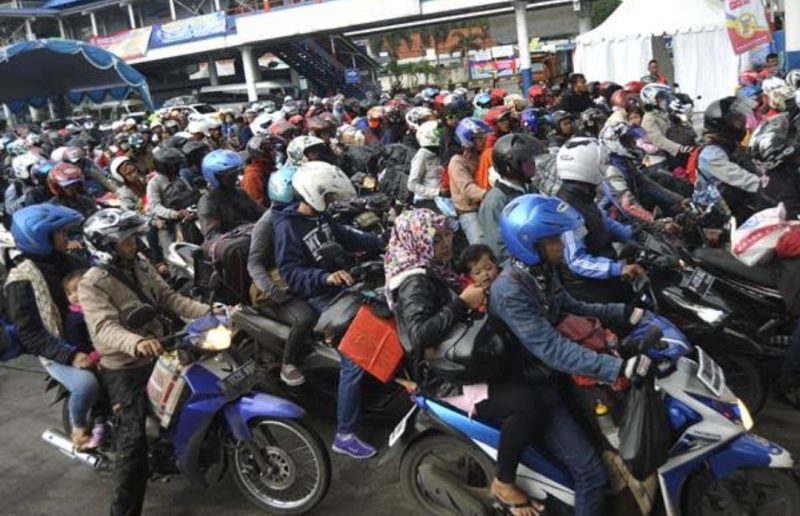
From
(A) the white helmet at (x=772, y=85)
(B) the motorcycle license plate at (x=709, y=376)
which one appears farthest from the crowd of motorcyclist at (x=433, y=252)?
(A) the white helmet at (x=772, y=85)

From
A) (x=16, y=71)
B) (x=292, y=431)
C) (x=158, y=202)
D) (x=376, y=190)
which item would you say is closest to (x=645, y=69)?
(x=376, y=190)

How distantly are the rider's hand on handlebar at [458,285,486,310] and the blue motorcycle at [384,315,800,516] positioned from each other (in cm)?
52

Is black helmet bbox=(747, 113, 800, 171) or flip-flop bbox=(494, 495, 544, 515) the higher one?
black helmet bbox=(747, 113, 800, 171)

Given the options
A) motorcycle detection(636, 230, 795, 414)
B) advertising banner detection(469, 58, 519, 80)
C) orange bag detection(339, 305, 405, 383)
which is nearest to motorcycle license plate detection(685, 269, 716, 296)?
motorcycle detection(636, 230, 795, 414)

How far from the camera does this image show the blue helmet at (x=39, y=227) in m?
4.43

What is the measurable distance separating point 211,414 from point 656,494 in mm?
2426

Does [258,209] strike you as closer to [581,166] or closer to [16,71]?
[581,166]

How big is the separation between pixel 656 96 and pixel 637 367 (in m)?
6.74

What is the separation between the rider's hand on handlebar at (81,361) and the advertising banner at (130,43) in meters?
45.4

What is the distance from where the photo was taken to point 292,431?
4137mm

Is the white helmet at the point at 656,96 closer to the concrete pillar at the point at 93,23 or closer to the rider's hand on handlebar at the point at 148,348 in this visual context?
the rider's hand on handlebar at the point at 148,348

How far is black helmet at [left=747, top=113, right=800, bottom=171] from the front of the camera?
503 cm

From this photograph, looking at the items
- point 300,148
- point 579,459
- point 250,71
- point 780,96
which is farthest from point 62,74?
point 579,459

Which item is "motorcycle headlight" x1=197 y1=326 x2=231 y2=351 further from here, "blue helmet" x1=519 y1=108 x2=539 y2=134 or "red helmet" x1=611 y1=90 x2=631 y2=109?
"red helmet" x1=611 y1=90 x2=631 y2=109
